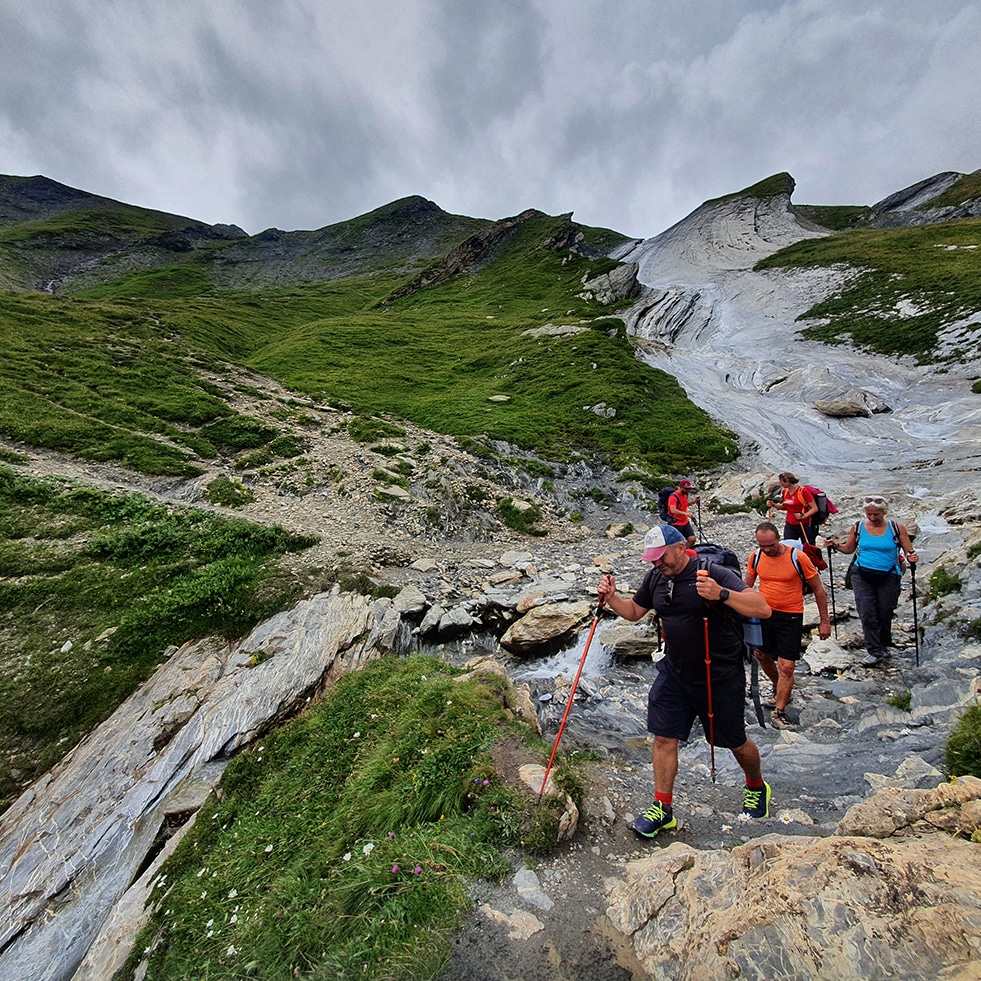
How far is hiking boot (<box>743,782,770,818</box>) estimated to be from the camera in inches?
212

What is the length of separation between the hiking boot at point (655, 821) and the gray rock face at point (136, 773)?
6.32m

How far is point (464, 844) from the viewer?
16.1 ft

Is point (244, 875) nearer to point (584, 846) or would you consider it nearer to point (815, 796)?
point (584, 846)

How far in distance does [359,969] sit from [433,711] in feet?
11.5

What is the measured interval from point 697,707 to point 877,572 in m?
5.37

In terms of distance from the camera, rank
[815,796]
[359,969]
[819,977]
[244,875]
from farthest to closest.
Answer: [815,796]
[244,875]
[359,969]
[819,977]

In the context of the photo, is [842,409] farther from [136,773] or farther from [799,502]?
[136,773]

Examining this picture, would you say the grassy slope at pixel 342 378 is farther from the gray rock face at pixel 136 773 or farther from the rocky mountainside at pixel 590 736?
the gray rock face at pixel 136 773

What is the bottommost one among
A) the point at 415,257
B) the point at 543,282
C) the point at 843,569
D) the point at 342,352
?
the point at 843,569

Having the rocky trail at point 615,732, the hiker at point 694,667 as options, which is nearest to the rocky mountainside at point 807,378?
the rocky trail at point 615,732

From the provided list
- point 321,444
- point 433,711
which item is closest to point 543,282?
point 321,444

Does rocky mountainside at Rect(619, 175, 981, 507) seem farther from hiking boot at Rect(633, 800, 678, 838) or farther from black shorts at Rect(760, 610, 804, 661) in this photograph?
hiking boot at Rect(633, 800, 678, 838)

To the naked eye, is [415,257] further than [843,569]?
Yes

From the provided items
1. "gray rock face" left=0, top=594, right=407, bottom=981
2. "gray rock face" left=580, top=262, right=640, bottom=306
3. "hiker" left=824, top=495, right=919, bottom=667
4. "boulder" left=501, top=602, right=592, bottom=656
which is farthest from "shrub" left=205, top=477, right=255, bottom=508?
"gray rock face" left=580, top=262, right=640, bottom=306
